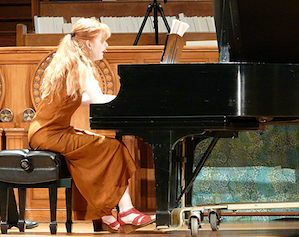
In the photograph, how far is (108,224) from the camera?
9.96 feet

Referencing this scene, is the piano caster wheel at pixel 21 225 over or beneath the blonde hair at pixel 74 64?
beneath

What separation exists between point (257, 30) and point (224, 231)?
1.22 metres

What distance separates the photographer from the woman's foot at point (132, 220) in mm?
2814

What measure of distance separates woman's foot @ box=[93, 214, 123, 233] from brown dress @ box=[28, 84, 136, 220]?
4.4 inches

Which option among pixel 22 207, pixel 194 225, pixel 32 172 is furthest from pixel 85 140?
pixel 194 225

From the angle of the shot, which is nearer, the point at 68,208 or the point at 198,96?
the point at 198,96

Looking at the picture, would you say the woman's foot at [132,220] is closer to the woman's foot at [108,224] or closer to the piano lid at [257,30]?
the woman's foot at [108,224]

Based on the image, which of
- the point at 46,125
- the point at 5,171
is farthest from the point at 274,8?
the point at 5,171

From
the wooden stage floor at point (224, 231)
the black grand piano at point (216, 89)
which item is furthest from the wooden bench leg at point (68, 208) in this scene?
the black grand piano at point (216, 89)

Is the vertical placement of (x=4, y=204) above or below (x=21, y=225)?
above

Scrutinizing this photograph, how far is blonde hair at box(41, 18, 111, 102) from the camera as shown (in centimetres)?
296

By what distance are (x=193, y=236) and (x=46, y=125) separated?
1.07 meters

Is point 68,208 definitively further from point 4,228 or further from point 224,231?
point 224,231

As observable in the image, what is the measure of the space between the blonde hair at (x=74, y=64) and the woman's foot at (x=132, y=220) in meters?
0.75
